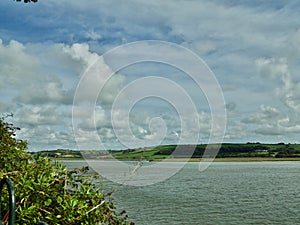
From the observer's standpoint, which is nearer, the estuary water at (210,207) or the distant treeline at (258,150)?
the estuary water at (210,207)

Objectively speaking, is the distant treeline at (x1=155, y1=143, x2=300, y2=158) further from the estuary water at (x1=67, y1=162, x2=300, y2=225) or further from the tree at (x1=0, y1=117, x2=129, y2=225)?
the tree at (x1=0, y1=117, x2=129, y2=225)

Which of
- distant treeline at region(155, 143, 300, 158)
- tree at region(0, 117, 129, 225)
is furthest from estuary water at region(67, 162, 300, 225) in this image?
distant treeline at region(155, 143, 300, 158)

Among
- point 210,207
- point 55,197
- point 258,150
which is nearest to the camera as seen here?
point 55,197

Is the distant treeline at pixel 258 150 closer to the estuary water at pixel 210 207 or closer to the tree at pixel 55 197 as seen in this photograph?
the estuary water at pixel 210 207

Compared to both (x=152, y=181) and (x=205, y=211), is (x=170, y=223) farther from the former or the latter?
(x=152, y=181)

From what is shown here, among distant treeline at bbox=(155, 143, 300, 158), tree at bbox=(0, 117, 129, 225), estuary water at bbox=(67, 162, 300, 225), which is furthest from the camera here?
distant treeline at bbox=(155, 143, 300, 158)

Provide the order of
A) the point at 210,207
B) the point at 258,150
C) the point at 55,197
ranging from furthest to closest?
the point at 258,150, the point at 210,207, the point at 55,197

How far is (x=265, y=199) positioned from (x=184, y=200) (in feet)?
19.1

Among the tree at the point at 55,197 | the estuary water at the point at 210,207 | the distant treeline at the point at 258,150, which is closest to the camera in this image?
the tree at the point at 55,197

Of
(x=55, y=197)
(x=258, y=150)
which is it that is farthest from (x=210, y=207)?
(x=258, y=150)

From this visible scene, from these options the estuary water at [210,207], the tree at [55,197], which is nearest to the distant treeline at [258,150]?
the estuary water at [210,207]

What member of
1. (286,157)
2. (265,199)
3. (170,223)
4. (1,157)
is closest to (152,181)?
(265,199)

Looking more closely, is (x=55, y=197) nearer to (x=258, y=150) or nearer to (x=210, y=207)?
(x=210, y=207)

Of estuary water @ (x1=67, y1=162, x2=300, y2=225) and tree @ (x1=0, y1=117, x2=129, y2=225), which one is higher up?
tree @ (x1=0, y1=117, x2=129, y2=225)
